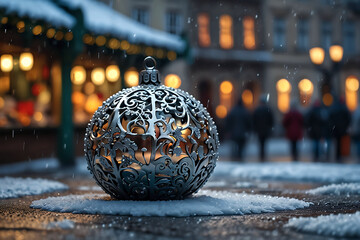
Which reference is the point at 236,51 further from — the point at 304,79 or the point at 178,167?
the point at 178,167

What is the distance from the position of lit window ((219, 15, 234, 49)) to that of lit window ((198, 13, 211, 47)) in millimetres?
1122

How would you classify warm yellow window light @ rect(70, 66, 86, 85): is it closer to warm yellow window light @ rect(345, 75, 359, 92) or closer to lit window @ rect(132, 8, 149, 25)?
lit window @ rect(132, 8, 149, 25)

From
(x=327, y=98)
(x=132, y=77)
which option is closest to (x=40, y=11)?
(x=132, y=77)

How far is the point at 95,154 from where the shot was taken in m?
7.73

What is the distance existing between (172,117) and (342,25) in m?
41.2

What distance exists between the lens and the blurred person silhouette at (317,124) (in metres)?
21.2

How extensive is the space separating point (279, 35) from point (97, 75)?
22.4 metres

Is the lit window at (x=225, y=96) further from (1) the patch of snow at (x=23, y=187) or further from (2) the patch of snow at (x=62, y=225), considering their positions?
(2) the patch of snow at (x=62, y=225)

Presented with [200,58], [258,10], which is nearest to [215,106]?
[200,58]

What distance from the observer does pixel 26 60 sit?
1869cm

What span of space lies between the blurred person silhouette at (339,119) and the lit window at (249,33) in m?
20.8

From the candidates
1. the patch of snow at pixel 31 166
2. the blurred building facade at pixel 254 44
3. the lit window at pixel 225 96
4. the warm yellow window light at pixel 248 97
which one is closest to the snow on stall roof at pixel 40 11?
the patch of snow at pixel 31 166

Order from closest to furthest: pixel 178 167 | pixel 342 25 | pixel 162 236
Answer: pixel 162 236
pixel 178 167
pixel 342 25

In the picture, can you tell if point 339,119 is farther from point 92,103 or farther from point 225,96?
point 225,96
